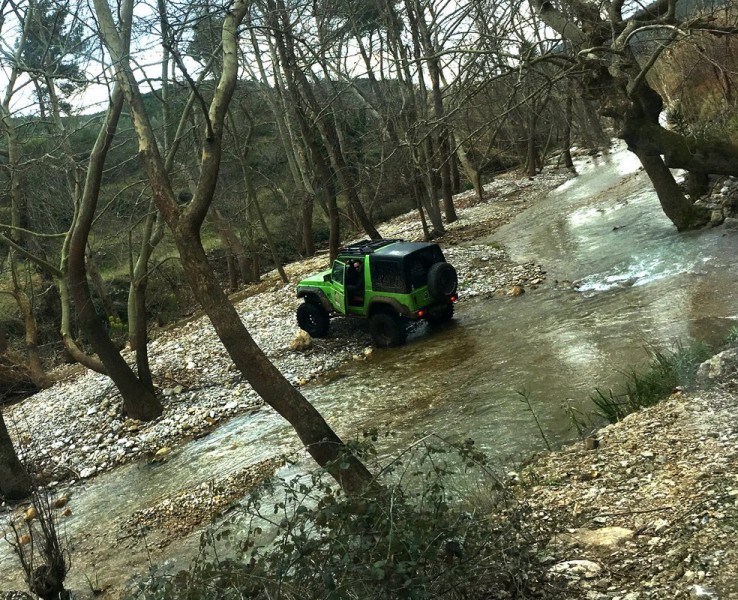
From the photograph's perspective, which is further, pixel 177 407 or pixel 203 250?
pixel 177 407

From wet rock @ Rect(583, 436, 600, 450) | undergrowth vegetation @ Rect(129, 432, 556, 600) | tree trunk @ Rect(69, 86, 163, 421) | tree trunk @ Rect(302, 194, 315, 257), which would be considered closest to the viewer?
undergrowth vegetation @ Rect(129, 432, 556, 600)

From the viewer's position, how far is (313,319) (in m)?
13.9

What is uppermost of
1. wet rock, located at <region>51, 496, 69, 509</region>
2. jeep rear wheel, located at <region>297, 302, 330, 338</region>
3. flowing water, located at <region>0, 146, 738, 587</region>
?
jeep rear wheel, located at <region>297, 302, 330, 338</region>

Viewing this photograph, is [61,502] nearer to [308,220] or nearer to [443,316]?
[443,316]

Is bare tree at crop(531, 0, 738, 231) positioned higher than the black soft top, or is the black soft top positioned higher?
bare tree at crop(531, 0, 738, 231)

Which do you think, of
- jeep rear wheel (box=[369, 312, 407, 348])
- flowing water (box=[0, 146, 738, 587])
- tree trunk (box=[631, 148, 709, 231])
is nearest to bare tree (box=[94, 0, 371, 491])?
flowing water (box=[0, 146, 738, 587])

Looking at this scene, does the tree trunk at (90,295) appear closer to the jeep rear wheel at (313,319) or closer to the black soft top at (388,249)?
the jeep rear wheel at (313,319)

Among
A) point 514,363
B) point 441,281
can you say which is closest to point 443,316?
point 441,281

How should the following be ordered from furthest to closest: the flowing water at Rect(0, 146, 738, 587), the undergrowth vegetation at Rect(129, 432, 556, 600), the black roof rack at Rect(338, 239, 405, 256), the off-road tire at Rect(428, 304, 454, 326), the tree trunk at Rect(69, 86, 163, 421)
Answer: the black roof rack at Rect(338, 239, 405, 256)
the off-road tire at Rect(428, 304, 454, 326)
the tree trunk at Rect(69, 86, 163, 421)
the flowing water at Rect(0, 146, 738, 587)
the undergrowth vegetation at Rect(129, 432, 556, 600)

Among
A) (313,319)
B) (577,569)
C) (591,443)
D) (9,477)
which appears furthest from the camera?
(313,319)

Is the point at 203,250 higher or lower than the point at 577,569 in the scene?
higher

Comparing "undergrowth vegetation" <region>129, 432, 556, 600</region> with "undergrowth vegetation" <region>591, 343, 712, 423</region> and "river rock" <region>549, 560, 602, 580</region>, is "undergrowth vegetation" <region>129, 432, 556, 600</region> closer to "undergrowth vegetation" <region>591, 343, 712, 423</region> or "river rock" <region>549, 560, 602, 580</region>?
"river rock" <region>549, 560, 602, 580</region>

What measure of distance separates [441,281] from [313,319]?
315 cm

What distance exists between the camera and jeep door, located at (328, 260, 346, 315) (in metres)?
12.8
